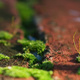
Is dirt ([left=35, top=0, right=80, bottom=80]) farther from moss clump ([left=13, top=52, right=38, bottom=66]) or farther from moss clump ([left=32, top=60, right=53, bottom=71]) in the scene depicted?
moss clump ([left=13, top=52, right=38, bottom=66])

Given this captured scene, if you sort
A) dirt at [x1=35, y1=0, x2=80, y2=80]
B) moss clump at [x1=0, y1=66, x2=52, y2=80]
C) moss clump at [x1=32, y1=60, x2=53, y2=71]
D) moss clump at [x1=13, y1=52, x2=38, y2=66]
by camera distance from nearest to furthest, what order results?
moss clump at [x1=0, y1=66, x2=52, y2=80] < dirt at [x1=35, y1=0, x2=80, y2=80] < moss clump at [x1=32, y1=60, x2=53, y2=71] < moss clump at [x1=13, y1=52, x2=38, y2=66]

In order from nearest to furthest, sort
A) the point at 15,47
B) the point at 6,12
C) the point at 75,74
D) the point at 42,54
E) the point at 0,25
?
the point at 75,74
the point at 42,54
the point at 15,47
the point at 0,25
the point at 6,12

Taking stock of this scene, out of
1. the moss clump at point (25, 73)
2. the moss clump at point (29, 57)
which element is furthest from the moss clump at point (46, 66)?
the moss clump at point (29, 57)

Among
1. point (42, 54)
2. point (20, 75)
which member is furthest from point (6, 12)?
point (20, 75)

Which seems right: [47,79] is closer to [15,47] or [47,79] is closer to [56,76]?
[56,76]

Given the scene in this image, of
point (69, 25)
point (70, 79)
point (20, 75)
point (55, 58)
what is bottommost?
point (70, 79)

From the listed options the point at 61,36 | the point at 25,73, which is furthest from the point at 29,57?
the point at 61,36

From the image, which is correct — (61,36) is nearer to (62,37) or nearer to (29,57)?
(62,37)

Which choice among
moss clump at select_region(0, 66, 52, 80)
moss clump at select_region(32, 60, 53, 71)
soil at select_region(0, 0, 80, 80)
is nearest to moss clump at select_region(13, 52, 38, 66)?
soil at select_region(0, 0, 80, 80)
